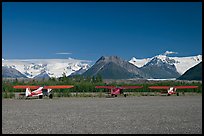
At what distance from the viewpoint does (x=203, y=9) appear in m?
8.57

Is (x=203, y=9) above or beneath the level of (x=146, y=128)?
above

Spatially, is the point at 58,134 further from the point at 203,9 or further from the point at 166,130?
the point at 203,9

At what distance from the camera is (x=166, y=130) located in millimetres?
10250

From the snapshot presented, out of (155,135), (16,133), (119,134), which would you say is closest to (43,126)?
(16,133)

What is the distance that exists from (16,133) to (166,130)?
453cm

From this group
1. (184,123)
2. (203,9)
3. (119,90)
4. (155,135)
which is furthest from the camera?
(119,90)

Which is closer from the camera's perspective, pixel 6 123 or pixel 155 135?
pixel 155 135

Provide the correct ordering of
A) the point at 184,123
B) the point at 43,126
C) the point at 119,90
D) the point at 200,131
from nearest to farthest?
the point at 200,131 → the point at 43,126 → the point at 184,123 → the point at 119,90

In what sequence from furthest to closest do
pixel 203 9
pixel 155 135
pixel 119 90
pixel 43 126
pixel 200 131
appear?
pixel 119 90 → pixel 43 126 → pixel 200 131 → pixel 155 135 → pixel 203 9

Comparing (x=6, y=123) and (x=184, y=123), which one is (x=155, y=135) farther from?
(x=6, y=123)

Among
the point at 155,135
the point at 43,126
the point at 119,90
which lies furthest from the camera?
the point at 119,90

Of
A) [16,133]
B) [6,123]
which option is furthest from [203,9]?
[6,123]

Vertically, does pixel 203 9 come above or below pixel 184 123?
above

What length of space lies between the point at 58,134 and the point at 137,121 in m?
3.83
